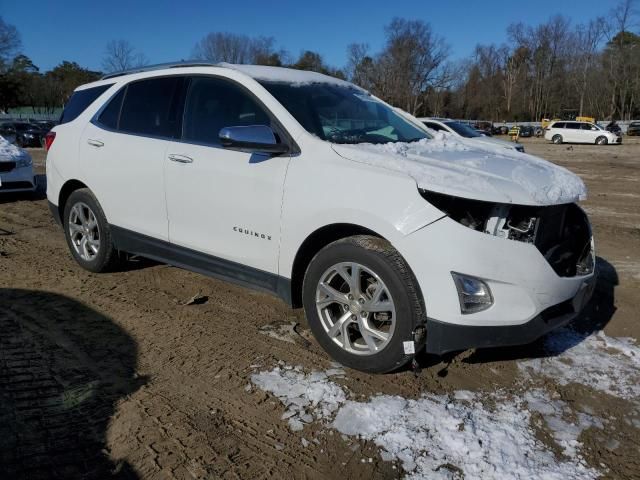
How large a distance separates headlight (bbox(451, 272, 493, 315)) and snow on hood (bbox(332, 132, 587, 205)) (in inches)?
17.4

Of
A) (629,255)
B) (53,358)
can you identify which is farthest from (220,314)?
(629,255)

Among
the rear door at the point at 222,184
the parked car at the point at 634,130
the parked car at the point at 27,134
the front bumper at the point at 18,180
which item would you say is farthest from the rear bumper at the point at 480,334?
the parked car at the point at 634,130

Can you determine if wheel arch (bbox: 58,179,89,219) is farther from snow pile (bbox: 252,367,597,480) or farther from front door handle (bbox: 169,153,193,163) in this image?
snow pile (bbox: 252,367,597,480)

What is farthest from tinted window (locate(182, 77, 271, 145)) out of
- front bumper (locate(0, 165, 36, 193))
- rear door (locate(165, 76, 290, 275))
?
front bumper (locate(0, 165, 36, 193))

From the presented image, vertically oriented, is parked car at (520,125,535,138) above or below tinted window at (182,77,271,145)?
below

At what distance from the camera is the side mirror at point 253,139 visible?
11.4ft

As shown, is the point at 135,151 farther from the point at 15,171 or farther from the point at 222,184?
the point at 15,171

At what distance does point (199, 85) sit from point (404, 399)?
110 inches

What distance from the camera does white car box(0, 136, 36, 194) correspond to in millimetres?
9781

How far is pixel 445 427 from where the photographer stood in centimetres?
286

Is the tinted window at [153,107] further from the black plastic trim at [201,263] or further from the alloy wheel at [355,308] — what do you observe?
the alloy wheel at [355,308]

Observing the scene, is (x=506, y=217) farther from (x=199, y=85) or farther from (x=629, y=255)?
(x=629, y=255)

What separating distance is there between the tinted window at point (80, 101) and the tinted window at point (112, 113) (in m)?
0.27

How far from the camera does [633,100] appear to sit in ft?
236
